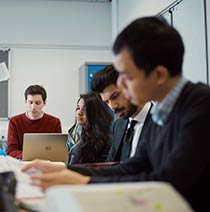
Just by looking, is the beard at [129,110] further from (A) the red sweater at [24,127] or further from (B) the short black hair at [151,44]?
(A) the red sweater at [24,127]

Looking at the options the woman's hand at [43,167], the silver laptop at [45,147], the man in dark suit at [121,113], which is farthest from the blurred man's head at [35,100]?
the woman's hand at [43,167]

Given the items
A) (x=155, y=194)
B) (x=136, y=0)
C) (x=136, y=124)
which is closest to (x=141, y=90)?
(x=155, y=194)

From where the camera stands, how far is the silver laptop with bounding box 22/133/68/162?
106 inches

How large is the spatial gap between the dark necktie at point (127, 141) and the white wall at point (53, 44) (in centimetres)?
333

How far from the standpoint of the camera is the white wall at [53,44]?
5.08 meters

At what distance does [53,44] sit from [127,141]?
3579 millimetres

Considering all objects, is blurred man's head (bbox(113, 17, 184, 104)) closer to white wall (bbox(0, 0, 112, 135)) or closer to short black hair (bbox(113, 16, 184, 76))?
short black hair (bbox(113, 16, 184, 76))

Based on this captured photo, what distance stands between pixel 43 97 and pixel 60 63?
168cm

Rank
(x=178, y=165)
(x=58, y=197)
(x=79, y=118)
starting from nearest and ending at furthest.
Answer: (x=58, y=197), (x=178, y=165), (x=79, y=118)

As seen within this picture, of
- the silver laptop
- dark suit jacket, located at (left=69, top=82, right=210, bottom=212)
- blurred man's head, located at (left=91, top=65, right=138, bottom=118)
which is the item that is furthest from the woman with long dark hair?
dark suit jacket, located at (left=69, top=82, right=210, bottom=212)

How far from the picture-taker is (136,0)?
4.55 meters

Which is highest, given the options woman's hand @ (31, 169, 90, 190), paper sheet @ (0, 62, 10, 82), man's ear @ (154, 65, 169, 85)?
paper sheet @ (0, 62, 10, 82)

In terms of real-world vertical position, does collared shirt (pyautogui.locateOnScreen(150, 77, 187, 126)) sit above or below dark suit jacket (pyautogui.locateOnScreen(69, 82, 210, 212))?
above

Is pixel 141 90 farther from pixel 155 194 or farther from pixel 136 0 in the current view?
pixel 136 0
